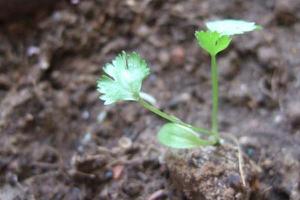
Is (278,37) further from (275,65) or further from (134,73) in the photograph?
(134,73)

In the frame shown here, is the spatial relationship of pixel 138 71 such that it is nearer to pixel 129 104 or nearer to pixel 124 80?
pixel 124 80

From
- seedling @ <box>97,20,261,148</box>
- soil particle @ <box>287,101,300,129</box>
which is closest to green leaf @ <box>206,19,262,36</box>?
seedling @ <box>97,20,261,148</box>

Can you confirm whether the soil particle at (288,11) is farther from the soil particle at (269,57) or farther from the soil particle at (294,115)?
the soil particle at (294,115)

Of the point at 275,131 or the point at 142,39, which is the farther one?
the point at 142,39

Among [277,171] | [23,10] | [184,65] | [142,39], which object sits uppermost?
[23,10]

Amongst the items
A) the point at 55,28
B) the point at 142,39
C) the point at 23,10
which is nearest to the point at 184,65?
the point at 142,39

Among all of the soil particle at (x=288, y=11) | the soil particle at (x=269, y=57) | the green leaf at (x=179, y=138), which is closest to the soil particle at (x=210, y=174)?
the green leaf at (x=179, y=138)
